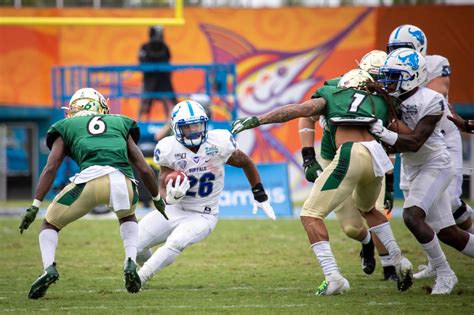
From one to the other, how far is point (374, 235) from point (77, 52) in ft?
42.3

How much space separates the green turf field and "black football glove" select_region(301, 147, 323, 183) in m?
0.93

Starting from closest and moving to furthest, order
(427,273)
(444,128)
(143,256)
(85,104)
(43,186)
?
(43,186) → (85,104) → (143,256) → (427,273) → (444,128)

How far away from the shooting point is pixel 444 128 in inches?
336

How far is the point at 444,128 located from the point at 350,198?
1219mm

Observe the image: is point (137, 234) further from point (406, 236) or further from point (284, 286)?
point (406, 236)

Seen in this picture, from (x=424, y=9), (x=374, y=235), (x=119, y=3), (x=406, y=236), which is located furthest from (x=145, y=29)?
(x=374, y=235)

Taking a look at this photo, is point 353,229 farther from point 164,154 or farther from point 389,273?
point 164,154

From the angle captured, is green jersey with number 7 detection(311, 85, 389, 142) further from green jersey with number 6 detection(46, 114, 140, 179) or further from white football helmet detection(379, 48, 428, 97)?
green jersey with number 6 detection(46, 114, 140, 179)

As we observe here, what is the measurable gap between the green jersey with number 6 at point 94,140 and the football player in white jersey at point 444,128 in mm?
2835

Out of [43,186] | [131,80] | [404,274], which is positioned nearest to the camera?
[43,186]

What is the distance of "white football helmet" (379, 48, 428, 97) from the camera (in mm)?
7293

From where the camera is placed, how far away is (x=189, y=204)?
7.60 m

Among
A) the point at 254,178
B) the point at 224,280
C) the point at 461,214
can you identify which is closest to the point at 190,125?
the point at 254,178

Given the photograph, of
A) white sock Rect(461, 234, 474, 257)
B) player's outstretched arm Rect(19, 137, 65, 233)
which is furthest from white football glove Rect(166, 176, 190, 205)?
white sock Rect(461, 234, 474, 257)
